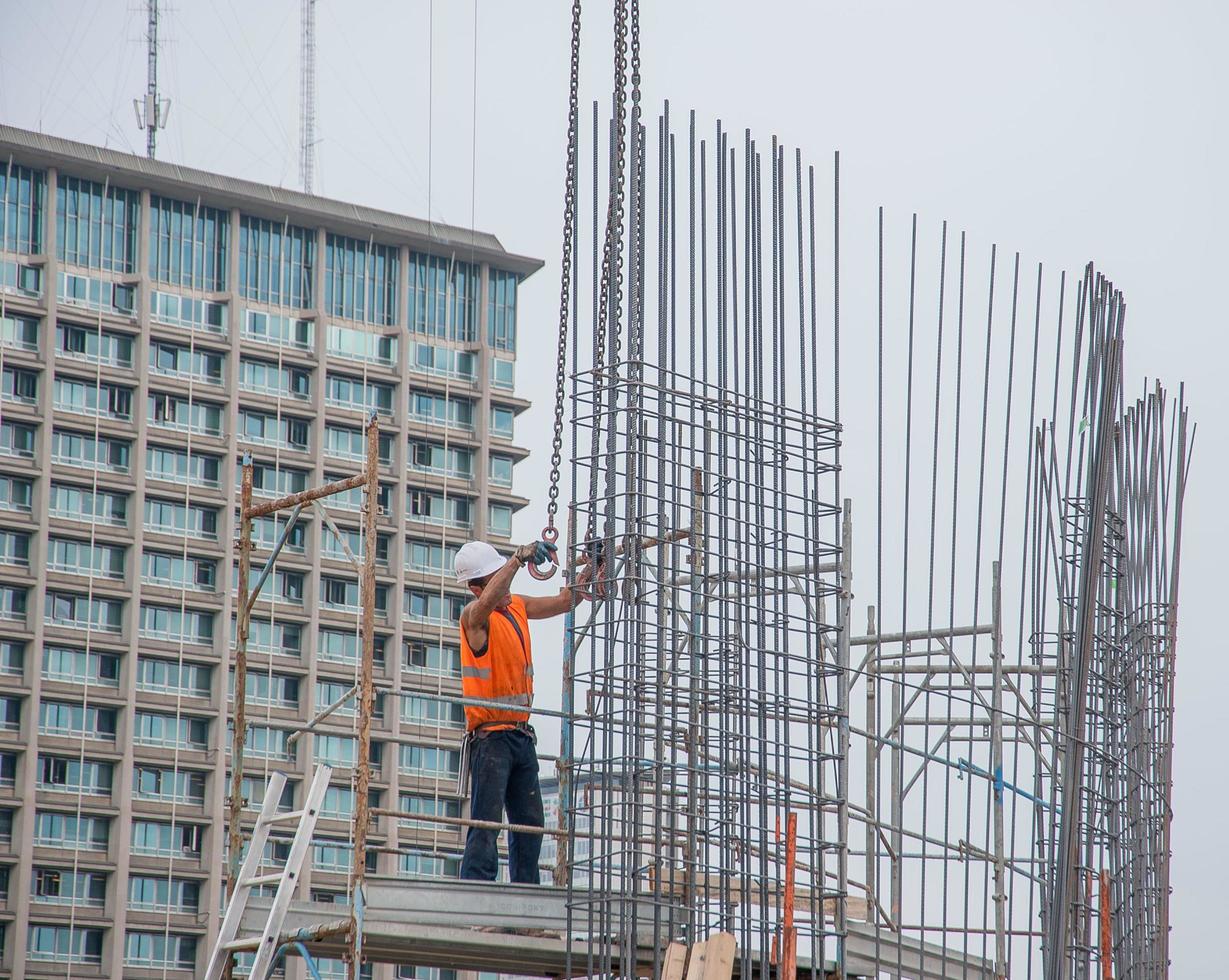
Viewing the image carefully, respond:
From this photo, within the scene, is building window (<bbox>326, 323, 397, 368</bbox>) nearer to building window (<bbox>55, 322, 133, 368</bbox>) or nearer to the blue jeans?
building window (<bbox>55, 322, 133, 368</bbox>)

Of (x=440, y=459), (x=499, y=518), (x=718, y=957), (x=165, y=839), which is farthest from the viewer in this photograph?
(x=499, y=518)

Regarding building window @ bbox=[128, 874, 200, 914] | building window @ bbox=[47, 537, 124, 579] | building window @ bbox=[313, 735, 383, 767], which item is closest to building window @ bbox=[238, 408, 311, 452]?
building window @ bbox=[47, 537, 124, 579]

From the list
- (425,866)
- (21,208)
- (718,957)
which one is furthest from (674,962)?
(425,866)

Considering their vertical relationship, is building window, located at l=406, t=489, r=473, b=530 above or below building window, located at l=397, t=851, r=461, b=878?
above

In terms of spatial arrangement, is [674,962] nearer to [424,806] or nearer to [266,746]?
[266,746]

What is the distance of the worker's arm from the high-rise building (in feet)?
227

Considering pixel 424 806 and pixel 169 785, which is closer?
pixel 169 785

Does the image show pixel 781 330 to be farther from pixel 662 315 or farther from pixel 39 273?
pixel 39 273

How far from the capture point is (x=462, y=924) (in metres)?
9.86

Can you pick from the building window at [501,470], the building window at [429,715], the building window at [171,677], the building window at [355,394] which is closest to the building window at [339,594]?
the building window at [429,715]

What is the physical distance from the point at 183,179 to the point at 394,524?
18.9 m

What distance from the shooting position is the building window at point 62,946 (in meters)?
78.2

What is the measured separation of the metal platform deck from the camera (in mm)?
9750

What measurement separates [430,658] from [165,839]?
A: 674 inches
